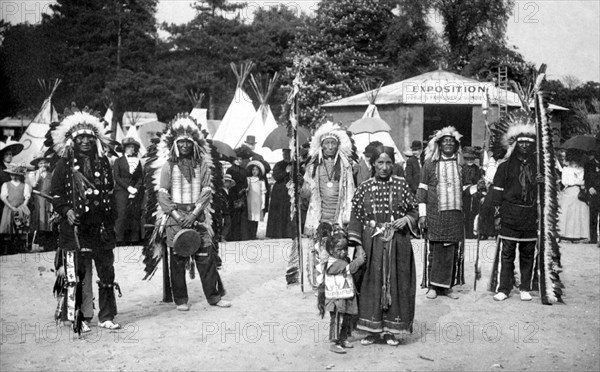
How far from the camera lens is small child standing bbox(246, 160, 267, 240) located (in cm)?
1343

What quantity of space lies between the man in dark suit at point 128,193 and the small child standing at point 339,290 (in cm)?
640

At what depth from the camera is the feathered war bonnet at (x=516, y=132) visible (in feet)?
26.8

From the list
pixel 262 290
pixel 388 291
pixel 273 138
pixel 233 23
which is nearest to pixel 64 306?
pixel 262 290

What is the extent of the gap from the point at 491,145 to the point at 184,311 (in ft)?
15.0

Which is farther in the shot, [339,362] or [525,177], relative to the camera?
[525,177]

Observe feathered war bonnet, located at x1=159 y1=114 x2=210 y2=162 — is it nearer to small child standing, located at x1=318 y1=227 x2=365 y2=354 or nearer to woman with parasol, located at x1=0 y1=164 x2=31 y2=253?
small child standing, located at x1=318 y1=227 x2=365 y2=354

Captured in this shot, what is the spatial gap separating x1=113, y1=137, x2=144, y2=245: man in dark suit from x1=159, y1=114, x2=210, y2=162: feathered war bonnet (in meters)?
3.96

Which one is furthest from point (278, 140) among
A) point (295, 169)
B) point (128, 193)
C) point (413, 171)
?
point (295, 169)

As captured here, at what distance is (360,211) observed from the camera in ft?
20.2

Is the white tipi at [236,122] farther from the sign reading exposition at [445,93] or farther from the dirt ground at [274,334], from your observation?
the dirt ground at [274,334]

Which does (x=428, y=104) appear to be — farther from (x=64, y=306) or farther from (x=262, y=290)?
(x=64, y=306)

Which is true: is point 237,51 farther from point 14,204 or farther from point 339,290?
point 339,290

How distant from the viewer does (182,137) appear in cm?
741

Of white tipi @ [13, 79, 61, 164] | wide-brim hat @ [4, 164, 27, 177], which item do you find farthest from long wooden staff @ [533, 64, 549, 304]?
white tipi @ [13, 79, 61, 164]
